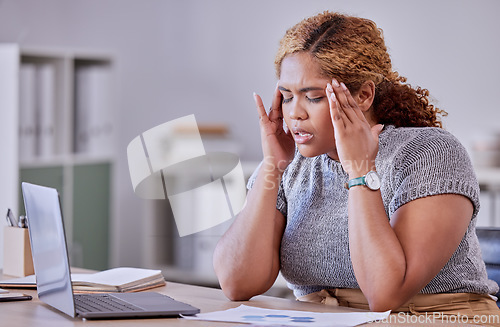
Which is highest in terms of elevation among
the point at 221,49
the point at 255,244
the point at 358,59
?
the point at 221,49

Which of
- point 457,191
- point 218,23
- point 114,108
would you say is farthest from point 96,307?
Answer: point 218,23

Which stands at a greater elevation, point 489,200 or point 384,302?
point 489,200

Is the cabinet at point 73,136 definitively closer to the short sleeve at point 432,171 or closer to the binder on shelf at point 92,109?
the binder on shelf at point 92,109

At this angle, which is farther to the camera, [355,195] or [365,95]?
[365,95]

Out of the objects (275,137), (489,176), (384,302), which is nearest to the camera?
(384,302)

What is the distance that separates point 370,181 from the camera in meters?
1.36

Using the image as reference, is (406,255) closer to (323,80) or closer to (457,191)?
(457,191)

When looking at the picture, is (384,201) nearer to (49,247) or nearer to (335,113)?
(335,113)

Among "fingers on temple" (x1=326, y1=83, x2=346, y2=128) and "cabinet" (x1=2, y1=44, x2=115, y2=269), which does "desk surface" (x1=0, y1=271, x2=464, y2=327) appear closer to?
"fingers on temple" (x1=326, y1=83, x2=346, y2=128)

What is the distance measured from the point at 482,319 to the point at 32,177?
2473 millimetres

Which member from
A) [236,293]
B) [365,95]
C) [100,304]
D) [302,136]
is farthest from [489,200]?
[100,304]

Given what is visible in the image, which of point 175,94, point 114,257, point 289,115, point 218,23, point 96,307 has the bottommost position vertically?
point 114,257

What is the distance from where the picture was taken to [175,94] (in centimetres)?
406

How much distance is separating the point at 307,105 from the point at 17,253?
0.78m
